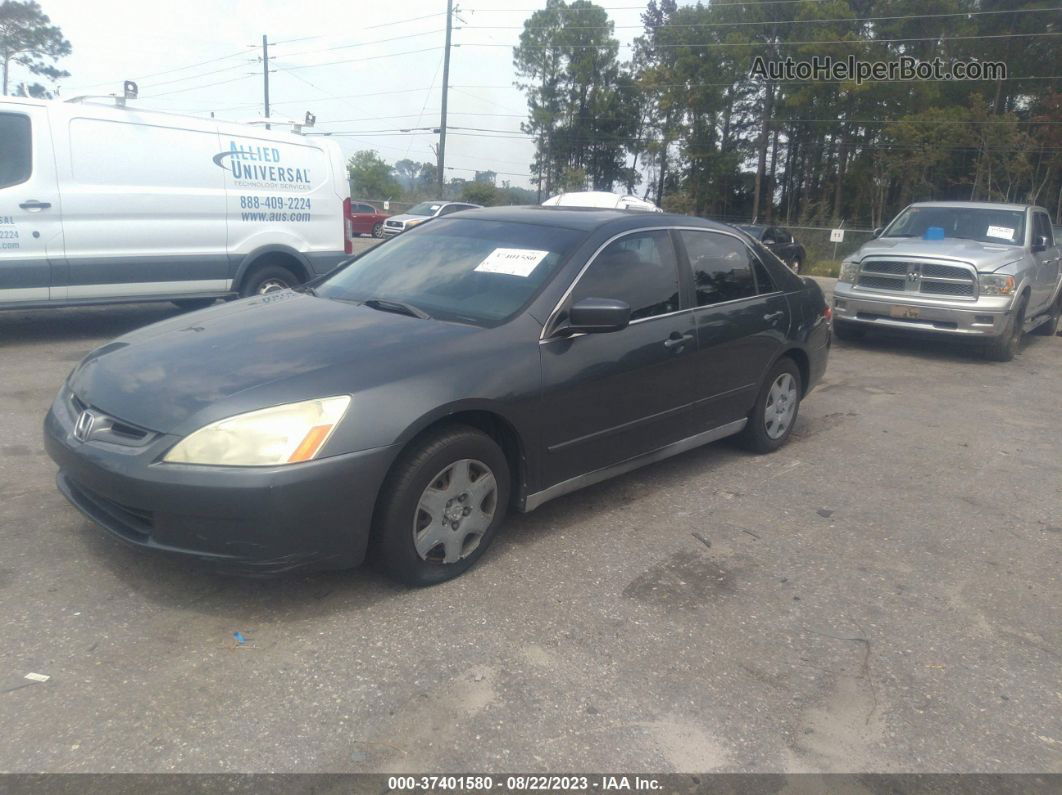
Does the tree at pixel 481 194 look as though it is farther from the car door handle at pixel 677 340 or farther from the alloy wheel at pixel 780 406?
the car door handle at pixel 677 340

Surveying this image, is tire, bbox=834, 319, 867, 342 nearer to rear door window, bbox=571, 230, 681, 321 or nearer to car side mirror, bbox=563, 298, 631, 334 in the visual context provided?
rear door window, bbox=571, 230, 681, 321

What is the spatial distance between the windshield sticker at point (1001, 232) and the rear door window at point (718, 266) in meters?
6.35

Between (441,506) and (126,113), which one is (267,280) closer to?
(126,113)

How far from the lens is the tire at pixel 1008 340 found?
381 inches

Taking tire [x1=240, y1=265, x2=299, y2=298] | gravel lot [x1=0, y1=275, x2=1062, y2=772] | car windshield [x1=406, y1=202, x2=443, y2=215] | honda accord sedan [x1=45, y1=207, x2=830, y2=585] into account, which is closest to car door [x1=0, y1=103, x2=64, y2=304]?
tire [x1=240, y1=265, x2=299, y2=298]

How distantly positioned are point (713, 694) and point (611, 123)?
2350 inches

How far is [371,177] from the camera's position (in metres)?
64.3

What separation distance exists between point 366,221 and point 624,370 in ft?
93.2

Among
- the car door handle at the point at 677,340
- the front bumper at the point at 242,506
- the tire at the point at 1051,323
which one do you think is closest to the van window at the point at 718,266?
the car door handle at the point at 677,340

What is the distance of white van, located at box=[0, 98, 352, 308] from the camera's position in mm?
7391

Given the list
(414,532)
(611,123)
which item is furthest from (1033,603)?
(611,123)

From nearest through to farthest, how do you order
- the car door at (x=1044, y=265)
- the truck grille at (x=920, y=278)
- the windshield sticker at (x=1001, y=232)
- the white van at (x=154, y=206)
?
the white van at (x=154, y=206)
the truck grille at (x=920, y=278)
the windshield sticker at (x=1001, y=232)
the car door at (x=1044, y=265)

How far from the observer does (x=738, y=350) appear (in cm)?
525

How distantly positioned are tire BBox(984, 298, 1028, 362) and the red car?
24.1 m
